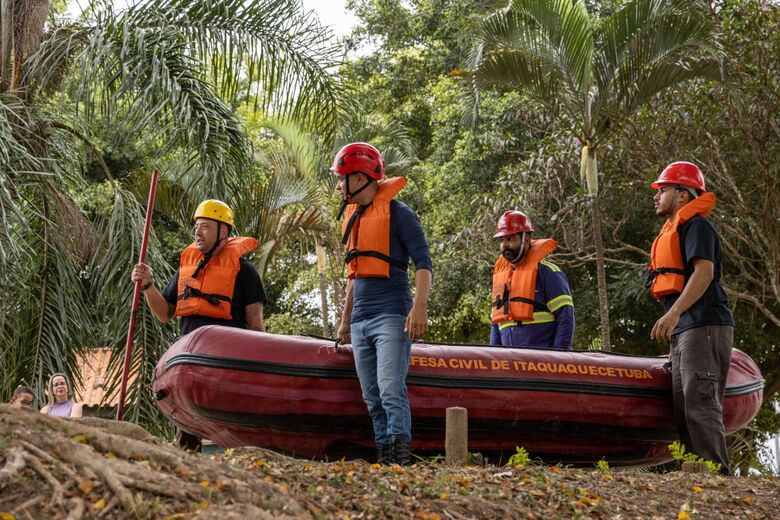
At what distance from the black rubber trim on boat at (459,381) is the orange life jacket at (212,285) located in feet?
1.74

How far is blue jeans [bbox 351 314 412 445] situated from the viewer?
6.36 m

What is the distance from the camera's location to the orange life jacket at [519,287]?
27.3 feet

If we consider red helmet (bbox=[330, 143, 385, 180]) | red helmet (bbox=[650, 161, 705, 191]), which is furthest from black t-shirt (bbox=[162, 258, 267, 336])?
red helmet (bbox=[650, 161, 705, 191])

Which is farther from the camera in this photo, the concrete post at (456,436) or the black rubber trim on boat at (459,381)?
the black rubber trim on boat at (459,381)

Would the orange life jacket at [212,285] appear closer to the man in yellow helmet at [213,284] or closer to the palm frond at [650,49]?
the man in yellow helmet at [213,284]

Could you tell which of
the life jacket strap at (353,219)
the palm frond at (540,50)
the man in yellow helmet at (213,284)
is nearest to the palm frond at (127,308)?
the man in yellow helmet at (213,284)

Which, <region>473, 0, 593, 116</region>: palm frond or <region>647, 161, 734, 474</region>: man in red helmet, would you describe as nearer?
<region>647, 161, 734, 474</region>: man in red helmet

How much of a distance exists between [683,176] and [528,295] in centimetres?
161

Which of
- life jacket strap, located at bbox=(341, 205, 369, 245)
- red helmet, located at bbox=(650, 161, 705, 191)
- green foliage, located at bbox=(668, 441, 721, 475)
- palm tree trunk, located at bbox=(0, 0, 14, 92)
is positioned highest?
palm tree trunk, located at bbox=(0, 0, 14, 92)

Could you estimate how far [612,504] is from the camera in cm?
533

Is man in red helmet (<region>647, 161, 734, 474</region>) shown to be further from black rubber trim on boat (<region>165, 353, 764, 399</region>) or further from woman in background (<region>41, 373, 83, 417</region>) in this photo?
woman in background (<region>41, 373, 83, 417</region>)

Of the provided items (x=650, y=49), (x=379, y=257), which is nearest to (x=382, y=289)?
(x=379, y=257)

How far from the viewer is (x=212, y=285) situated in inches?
293

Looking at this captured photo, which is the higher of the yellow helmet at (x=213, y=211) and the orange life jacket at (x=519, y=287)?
the yellow helmet at (x=213, y=211)
